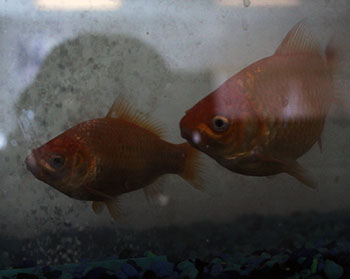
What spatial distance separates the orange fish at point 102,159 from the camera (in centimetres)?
156

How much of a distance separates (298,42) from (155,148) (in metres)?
0.73

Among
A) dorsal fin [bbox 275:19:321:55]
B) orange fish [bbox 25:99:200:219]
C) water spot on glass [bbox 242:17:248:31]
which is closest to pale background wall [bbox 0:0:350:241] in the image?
water spot on glass [bbox 242:17:248:31]

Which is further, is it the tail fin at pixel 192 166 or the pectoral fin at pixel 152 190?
the pectoral fin at pixel 152 190

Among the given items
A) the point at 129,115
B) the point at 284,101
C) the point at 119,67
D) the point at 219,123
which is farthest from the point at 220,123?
the point at 119,67

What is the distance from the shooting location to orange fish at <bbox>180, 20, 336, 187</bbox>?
1.34 metres

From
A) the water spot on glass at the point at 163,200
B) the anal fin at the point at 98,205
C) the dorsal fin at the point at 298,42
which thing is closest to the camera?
the dorsal fin at the point at 298,42

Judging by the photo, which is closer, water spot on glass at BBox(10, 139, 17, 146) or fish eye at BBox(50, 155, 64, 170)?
fish eye at BBox(50, 155, 64, 170)

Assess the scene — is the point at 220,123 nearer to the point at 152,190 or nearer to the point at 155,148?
the point at 155,148

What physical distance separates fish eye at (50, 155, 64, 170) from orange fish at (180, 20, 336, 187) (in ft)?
1.78

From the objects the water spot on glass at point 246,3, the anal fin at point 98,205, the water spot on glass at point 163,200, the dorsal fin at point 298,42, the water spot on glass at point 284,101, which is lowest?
the water spot on glass at point 163,200

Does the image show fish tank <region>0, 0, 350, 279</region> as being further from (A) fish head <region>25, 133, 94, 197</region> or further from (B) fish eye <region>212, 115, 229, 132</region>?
(B) fish eye <region>212, 115, 229, 132</region>

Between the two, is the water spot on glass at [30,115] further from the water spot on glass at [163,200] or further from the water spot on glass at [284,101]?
the water spot on glass at [284,101]

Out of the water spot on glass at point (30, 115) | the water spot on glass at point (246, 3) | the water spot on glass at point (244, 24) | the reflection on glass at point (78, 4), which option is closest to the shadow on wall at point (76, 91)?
the water spot on glass at point (30, 115)

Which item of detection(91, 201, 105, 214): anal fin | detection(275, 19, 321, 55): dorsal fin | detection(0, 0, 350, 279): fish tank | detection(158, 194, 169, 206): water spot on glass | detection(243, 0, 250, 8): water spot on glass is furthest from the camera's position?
detection(243, 0, 250, 8): water spot on glass
